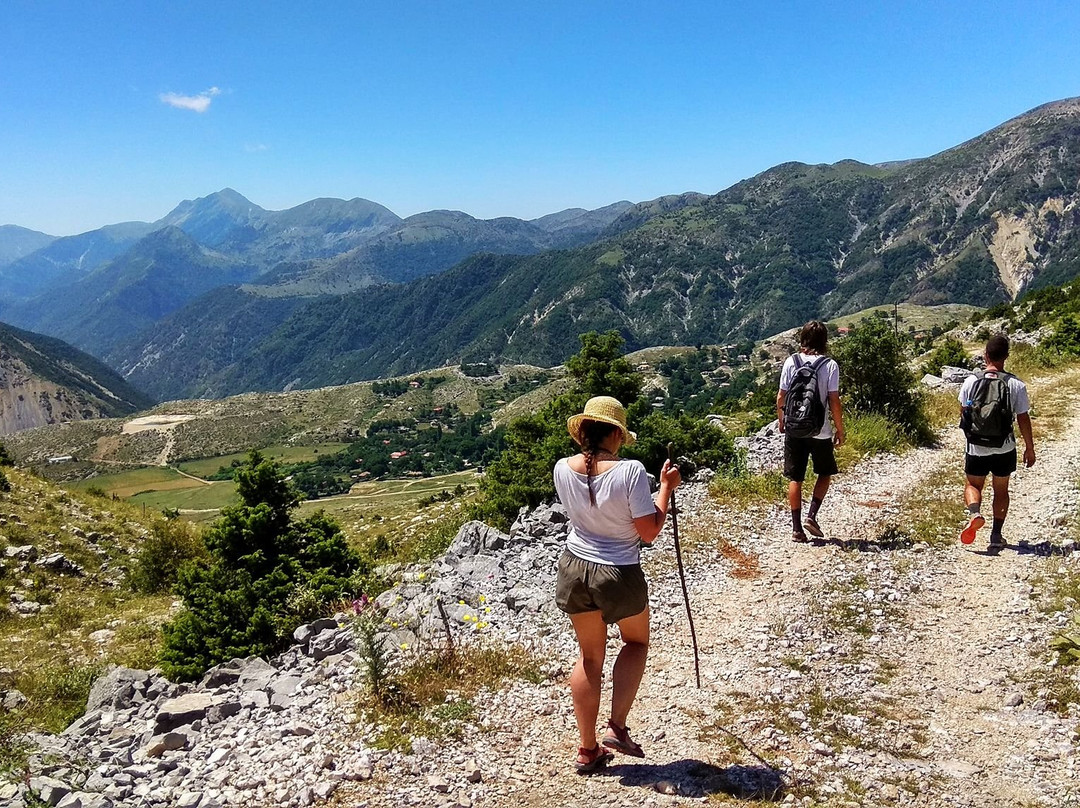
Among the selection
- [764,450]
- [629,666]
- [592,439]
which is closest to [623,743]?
[629,666]

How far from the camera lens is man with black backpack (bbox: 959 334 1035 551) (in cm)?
887

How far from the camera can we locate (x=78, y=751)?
7.10 m

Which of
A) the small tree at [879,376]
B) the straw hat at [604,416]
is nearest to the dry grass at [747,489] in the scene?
the small tree at [879,376]

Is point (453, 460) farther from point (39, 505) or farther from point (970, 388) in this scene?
point (970, 388)

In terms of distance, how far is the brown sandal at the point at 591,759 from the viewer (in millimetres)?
5250

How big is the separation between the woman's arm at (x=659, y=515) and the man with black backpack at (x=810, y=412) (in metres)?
5.03

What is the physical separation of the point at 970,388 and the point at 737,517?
411 centimetres

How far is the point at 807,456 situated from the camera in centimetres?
967

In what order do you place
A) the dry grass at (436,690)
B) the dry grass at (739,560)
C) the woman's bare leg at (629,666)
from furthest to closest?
the dry grass at (739,560)
the dry grass at (436,690)
the woman's bare leg at (629,666)

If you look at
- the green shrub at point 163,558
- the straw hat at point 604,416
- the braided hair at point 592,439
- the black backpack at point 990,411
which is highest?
Result: the straw hat at point 604,416

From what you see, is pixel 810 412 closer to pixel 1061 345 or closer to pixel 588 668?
pixel 588 668

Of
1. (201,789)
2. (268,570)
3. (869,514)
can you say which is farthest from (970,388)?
(268,570)

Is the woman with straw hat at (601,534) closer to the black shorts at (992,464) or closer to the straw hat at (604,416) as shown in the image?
the straw hat at (604,416)

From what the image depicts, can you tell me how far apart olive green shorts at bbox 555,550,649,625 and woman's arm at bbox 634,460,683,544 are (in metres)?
0.29
